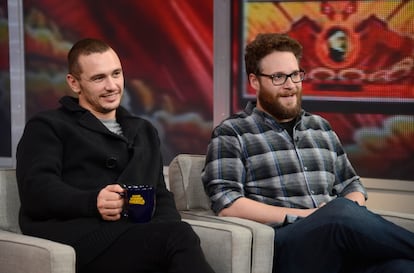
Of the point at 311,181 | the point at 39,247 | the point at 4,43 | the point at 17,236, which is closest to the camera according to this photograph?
the point at 39,247

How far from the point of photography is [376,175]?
4.16 m

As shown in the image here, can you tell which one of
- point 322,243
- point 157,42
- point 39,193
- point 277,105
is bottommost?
point 322,243

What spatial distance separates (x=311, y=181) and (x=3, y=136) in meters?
2.56

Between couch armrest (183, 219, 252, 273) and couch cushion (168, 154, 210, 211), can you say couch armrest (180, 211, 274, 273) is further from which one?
couch cushion (168, 154, 210, 211)

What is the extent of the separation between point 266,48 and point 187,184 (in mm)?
614

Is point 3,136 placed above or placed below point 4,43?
below

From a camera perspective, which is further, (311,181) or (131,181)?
(311,181)

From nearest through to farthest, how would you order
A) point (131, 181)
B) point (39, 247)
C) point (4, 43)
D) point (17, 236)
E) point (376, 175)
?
point (39, 247) → point (17, 236) → point (131, 181) → point (376, 175) → point (4, 43)

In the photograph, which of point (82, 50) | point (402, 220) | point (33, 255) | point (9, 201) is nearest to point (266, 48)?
point (82, 50)

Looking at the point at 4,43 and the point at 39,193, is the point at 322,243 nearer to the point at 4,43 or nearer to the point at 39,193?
the point at 39,193

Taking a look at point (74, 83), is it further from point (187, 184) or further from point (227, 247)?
point (227, 247)

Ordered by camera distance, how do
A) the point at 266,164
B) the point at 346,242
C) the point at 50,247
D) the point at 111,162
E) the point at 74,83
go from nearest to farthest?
the point at 50,247, the point at 346,242, the point at 111,162, the point at 74,83, the point at 266,164

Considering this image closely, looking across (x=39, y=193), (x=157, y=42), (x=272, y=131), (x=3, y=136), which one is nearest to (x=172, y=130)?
(x=157, y=42)

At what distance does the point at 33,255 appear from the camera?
2.51m
